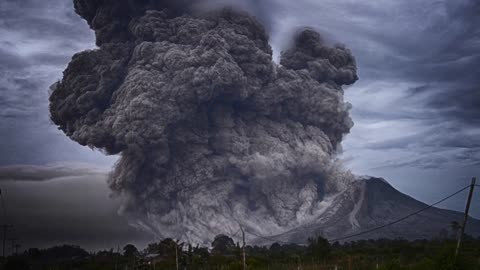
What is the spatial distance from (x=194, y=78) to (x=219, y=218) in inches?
836

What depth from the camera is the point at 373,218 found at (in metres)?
112

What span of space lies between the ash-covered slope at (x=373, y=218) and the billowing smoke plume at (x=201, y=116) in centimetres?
881

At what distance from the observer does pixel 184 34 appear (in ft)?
224

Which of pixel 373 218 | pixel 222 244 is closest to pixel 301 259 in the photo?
pixel 222 244

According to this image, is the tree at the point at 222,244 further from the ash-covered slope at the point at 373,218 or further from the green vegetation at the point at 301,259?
the ash-covered slope at the point at 373,218

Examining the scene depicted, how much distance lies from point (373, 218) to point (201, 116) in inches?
2156

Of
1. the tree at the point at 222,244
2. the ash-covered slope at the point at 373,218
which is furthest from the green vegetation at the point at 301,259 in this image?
the ash-covered slope at the point at 373,218

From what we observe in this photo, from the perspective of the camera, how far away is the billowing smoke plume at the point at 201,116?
6569cm

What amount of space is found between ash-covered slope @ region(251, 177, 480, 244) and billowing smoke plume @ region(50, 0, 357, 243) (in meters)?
8.81

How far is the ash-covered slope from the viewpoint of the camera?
88250 mm

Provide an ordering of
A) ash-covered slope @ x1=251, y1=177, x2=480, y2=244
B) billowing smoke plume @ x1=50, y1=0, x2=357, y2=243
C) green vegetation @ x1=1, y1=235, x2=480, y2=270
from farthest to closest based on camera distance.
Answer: ash-covered slope @ x1=251, y1=177, x2=480, y2=244, billowing smoke plume @ x1=50, y1=0, x2=357, y2=243, green vegetation @ x1=1, y1=235, x2=480, y2=270

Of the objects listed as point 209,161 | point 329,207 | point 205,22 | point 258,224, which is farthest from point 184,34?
point 329,207

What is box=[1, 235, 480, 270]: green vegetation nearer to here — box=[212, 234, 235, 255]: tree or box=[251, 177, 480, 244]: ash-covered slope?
box=[212, 234, 235, 255]: tree

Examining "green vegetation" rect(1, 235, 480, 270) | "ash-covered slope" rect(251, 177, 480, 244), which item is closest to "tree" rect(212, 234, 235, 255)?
"green vegetation" rect(1, 235, 480, 270)
